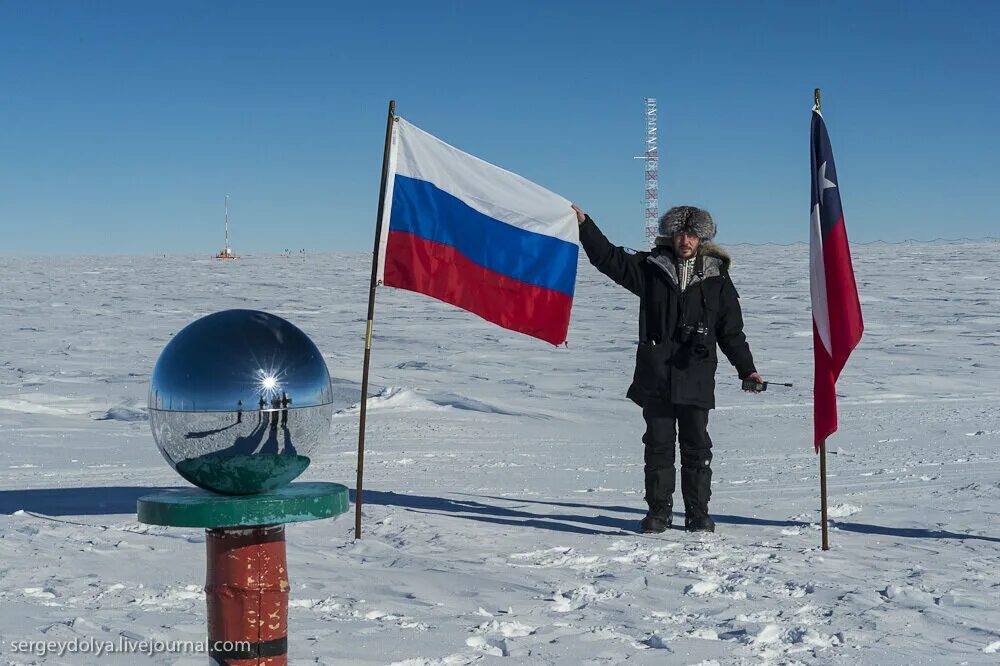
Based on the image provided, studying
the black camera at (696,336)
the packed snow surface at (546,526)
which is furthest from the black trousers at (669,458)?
the black camera at (696,336)

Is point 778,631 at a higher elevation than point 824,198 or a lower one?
lower

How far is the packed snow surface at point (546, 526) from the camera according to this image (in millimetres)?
3237

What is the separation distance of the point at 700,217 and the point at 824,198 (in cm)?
57

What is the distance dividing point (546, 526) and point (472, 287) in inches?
49.6

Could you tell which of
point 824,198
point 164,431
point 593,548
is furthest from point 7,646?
point 824,198

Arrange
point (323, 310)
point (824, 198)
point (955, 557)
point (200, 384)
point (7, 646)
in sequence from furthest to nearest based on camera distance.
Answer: point (323, 310) → point (824, 198) → point (955, 557) → point (7, 646) → point (200, 384)

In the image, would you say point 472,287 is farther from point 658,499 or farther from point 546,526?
point 658,499

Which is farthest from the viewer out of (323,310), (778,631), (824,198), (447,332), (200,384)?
(323,310)

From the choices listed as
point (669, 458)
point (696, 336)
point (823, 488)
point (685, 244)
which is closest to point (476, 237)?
point (685, 244)

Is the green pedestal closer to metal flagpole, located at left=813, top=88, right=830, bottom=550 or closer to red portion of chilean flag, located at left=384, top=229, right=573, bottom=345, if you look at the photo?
red portion of chilean flag, located at left=384, top=229, right=573, bottom=345

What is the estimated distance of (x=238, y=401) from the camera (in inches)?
61.7

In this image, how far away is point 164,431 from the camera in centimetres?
163

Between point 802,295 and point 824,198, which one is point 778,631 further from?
point 802,295

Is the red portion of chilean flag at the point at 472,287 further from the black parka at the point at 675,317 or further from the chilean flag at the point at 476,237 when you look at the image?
the black parka at the point at 675,317
